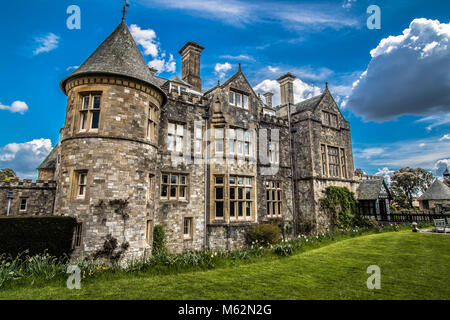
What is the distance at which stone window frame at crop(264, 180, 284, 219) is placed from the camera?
19641 millimetres

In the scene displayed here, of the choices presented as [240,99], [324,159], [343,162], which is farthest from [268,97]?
[240,99]

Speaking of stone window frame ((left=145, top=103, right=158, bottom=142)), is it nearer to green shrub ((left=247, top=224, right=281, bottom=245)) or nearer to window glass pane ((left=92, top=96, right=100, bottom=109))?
window glass pane ((left=92, top=96, right=100, bottom=109))

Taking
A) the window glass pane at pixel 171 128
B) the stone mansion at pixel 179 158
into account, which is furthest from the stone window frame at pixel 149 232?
the window glass pane at pixel 171 128

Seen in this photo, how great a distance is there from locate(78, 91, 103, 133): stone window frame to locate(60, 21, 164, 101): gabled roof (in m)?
1.02

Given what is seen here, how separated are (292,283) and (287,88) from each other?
66.7ft

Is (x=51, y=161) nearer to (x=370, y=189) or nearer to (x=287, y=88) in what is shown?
(x=287, y=88)

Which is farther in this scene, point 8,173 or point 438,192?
point 8,173

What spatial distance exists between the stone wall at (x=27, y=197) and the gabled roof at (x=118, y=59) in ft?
31.2

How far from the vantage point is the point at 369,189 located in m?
23.3

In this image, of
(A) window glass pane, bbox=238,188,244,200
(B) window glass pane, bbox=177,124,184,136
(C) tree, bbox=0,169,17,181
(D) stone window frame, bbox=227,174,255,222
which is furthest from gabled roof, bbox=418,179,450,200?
(C) tree, bbox=0,169,17,181

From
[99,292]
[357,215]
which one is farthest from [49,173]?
[357,215]

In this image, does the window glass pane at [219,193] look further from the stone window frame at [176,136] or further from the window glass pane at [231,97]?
the window glass pane at [231,97]

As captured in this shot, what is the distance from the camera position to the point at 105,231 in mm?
11039
